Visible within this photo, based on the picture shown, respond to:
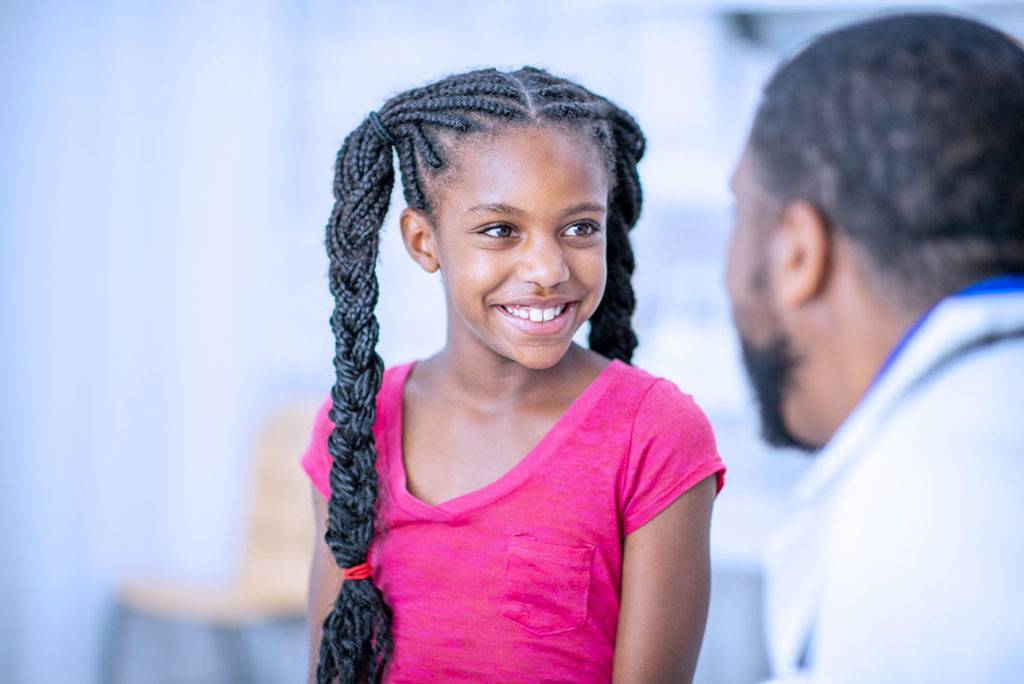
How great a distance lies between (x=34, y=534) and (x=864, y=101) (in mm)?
3109

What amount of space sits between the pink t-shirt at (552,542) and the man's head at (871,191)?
279 mm

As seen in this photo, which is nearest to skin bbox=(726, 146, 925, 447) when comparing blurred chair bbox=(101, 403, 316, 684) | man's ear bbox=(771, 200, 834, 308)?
man's ear bbox=(771, 200, 834, 308)

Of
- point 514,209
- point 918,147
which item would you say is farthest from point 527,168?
point 918,147

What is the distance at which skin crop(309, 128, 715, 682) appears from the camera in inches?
58.4

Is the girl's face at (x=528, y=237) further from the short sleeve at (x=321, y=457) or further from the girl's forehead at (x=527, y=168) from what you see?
the short sleeve at (x=321, y=457)

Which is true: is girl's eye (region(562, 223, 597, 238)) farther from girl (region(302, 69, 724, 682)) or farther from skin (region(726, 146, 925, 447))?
skin (region(726, 146, 925, 447))

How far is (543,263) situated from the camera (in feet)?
4.82

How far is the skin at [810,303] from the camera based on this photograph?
117 cm

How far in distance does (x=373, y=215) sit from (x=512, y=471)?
1.43 feet

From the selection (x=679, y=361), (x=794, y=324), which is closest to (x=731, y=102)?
(x=679, y=361)

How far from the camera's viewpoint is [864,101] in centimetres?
113

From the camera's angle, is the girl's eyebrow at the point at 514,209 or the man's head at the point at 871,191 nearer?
the man's head at the point at 871,191

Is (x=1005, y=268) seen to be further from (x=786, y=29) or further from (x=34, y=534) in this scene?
(x=34, y=534)

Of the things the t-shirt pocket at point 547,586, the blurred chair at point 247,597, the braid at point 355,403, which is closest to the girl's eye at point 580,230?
the braid at point 355,403
